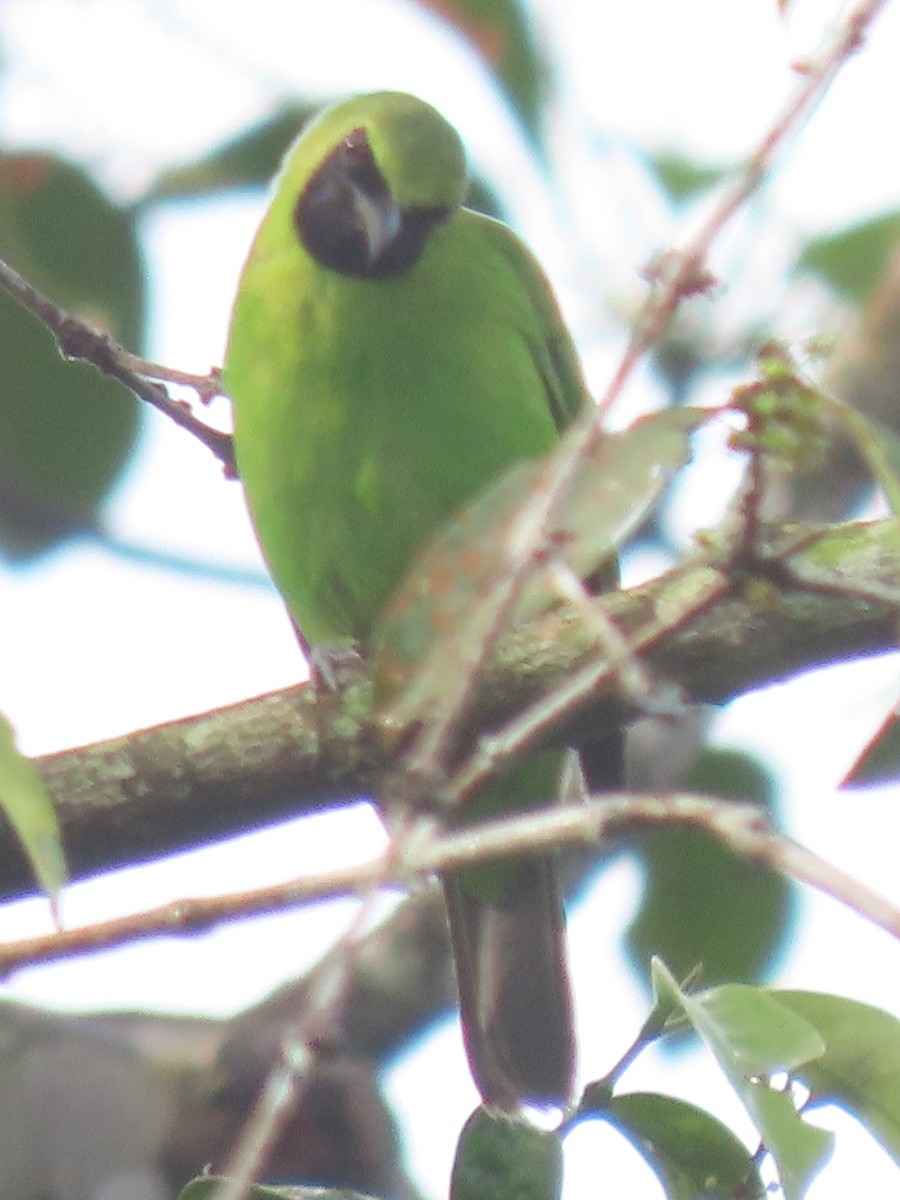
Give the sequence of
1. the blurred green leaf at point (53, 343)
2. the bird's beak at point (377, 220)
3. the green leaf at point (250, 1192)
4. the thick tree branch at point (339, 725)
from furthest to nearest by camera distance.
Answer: the blurred green leaf at point (53, 343), the bird's beak at point (377, 220), the thick tree branch at point (339, 725), the green leaf at point (250, 1192)

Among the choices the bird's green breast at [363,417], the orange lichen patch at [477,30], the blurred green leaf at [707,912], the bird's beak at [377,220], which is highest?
the orange lichen patch at [477,30]

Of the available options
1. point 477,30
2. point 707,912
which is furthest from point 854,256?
point 707,912

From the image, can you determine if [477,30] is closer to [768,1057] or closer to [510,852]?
[768,1057]

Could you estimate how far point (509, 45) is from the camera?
11.9 feet

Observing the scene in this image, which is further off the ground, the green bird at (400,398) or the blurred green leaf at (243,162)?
the blurred green leaf at (243,162)

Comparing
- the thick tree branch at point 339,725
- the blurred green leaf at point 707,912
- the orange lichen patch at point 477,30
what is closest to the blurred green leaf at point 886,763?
the thick tree branch at point 339,725

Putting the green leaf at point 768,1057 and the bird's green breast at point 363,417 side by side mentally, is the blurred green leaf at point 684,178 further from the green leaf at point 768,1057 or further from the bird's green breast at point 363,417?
the green leaf at point 768,1057

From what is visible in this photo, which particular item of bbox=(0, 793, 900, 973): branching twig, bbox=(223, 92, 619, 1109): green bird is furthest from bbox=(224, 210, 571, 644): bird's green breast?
bbox=(0, 793, 900, 973): branching twig

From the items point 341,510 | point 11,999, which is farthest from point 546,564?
point 11,999

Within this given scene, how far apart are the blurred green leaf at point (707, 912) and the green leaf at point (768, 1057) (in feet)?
5.23

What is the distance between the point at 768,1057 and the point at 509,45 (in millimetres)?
2406

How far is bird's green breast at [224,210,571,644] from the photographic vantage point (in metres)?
3.31

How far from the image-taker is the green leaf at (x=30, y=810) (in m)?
1.52

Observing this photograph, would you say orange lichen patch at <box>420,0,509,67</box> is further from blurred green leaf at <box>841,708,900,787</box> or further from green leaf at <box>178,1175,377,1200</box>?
green leaf at <box>178,1175,377,1200</box>
